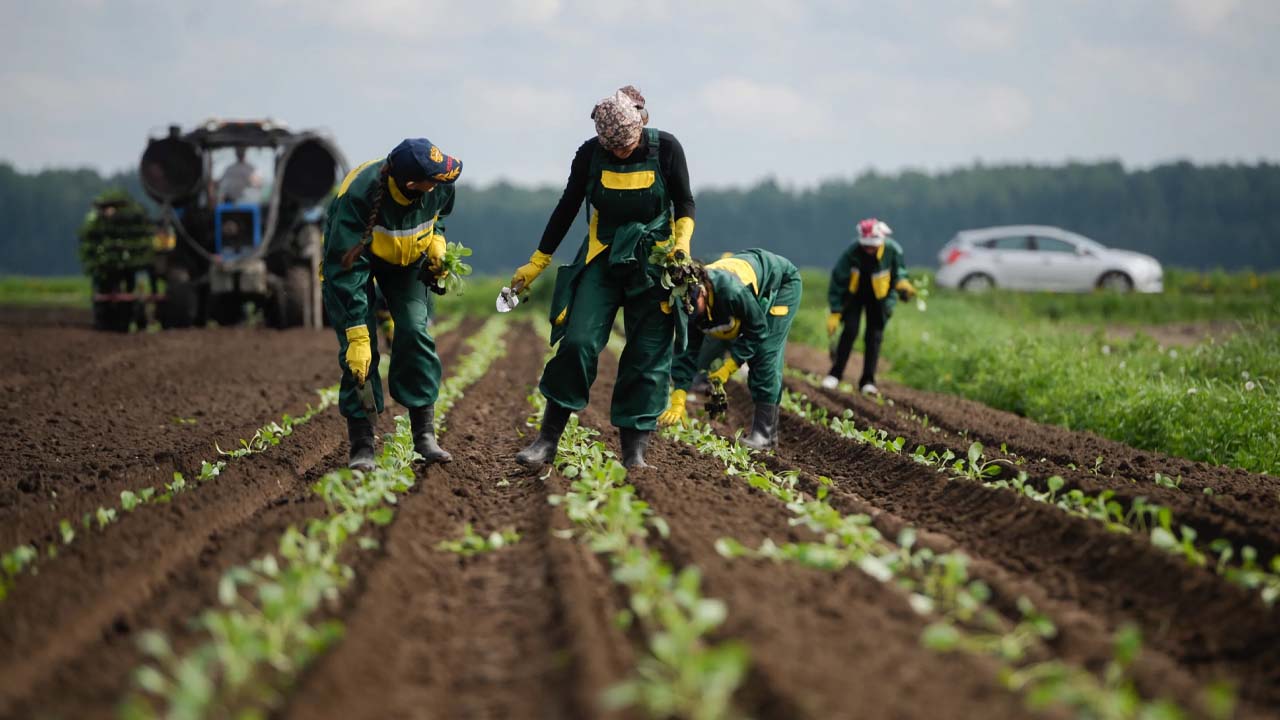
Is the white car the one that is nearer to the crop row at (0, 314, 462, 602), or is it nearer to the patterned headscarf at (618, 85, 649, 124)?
the crop row at (0, 314, 462, 602)

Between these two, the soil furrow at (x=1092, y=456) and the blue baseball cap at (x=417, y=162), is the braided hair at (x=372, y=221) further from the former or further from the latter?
the soil furrow at (x=1092, y=456)

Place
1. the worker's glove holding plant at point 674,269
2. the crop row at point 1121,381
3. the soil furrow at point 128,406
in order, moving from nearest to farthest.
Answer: the worker's glove holding plant at point 674,269
the soil furrow at point 128,406
the crop row at point 1121,381

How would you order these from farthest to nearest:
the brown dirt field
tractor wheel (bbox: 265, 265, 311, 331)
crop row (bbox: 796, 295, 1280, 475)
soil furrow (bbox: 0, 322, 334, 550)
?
tractor wheel (bbox: 265, 265, 311, 331) < crop row (bbox: 796, 295, 1280, 475) < soil furrow (bbox: 0, 322, 334, 550) < the brown dirt field

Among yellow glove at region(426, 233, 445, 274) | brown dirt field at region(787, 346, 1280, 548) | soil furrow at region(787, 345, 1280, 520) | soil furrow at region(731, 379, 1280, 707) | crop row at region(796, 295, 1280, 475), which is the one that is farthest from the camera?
crop row at region(796, 295, 1280, 475)

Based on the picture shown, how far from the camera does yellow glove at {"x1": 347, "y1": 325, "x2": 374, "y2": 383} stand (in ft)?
17.4

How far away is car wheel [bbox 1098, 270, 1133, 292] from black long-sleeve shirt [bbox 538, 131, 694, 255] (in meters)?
19.4

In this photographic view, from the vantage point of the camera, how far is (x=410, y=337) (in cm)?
559

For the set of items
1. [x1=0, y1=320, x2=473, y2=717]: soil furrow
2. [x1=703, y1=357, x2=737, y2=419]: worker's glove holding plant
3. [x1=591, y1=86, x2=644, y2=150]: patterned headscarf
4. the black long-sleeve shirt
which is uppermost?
[x1=591, y1=86, x2=644, y2=150]: patterned headscarf

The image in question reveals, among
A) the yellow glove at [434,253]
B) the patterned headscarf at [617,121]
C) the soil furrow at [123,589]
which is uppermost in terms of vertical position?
the patterned headscarf at [617,121]

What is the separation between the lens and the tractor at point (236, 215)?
14.7 m

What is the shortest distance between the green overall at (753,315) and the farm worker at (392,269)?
4.85 feet

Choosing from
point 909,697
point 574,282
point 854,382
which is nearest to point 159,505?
point 574,282

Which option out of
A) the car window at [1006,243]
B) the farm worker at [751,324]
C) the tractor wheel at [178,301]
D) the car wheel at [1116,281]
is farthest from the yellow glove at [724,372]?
the car wheel at [1116,281]

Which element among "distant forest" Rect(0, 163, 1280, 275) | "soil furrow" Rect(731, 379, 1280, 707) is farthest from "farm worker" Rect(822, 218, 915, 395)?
"distant forest" Rect(0, 163, 1280, 275)
